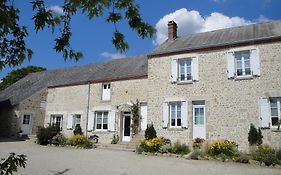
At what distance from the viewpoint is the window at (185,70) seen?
15459 mm

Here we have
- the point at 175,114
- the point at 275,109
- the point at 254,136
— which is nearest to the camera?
the point at 254,136

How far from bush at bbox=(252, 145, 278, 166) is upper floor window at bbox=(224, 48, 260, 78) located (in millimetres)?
3943

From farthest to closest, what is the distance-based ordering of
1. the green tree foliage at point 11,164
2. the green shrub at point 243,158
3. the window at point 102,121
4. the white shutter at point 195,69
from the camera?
the window at point 102,121 < the white shutter at point 195,69 < the green shrub at point 243,158 < the green tree foliage at point 11,164

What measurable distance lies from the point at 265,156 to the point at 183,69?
21.5ft

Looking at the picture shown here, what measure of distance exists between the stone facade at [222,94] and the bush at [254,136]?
10.0 inches

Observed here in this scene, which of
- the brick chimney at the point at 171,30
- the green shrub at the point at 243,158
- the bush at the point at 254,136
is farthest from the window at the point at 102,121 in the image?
the green shrub at the point at 243,158

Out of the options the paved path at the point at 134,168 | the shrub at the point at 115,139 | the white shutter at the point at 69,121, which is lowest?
the paved path at the point at 134,168

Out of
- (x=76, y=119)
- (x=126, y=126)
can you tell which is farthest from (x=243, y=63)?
(x=76, y=119)

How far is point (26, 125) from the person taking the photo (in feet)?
74.3

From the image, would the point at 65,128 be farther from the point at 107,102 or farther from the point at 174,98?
the point at 174,98

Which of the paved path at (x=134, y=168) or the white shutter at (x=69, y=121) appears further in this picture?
the white shutter at (x=69, y=121)

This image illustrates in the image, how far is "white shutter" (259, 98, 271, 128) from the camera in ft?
42.1

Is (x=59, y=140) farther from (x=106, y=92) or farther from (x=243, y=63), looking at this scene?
(x=243, y=63)

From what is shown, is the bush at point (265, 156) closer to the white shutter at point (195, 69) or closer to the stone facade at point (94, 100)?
the white shutter at point (195, 69)
